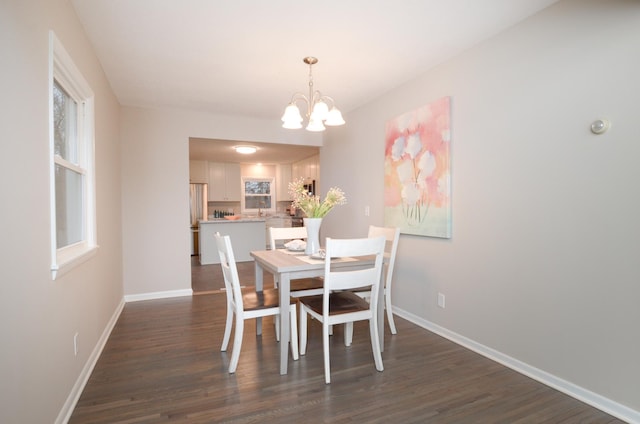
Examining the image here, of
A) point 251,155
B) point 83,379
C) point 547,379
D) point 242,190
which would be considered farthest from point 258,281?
point 242,190

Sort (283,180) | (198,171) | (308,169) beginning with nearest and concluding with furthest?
(308,169)
(198,171)
(283,180)

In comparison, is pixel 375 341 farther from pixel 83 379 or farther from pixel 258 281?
pixel 83 379

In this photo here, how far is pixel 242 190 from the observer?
9.24 meters

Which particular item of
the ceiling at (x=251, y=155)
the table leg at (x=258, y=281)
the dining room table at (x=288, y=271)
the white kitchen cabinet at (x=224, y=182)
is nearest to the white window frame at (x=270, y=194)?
the white kitchen cabinet at (x=224, y=182)

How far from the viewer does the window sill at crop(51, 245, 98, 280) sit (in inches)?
68.2

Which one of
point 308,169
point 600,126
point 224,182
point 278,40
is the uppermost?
point 278,40

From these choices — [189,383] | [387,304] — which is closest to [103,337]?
[189,383]

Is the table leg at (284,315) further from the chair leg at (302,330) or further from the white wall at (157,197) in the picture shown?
the white wall at (157,197)

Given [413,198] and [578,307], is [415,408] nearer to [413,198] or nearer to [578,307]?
[578,307]

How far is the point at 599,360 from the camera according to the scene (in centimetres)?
202

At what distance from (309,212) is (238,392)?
136cm

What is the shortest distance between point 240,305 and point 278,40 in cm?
197

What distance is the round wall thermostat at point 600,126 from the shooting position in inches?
77.4

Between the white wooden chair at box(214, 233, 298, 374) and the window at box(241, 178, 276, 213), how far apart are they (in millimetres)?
6631
